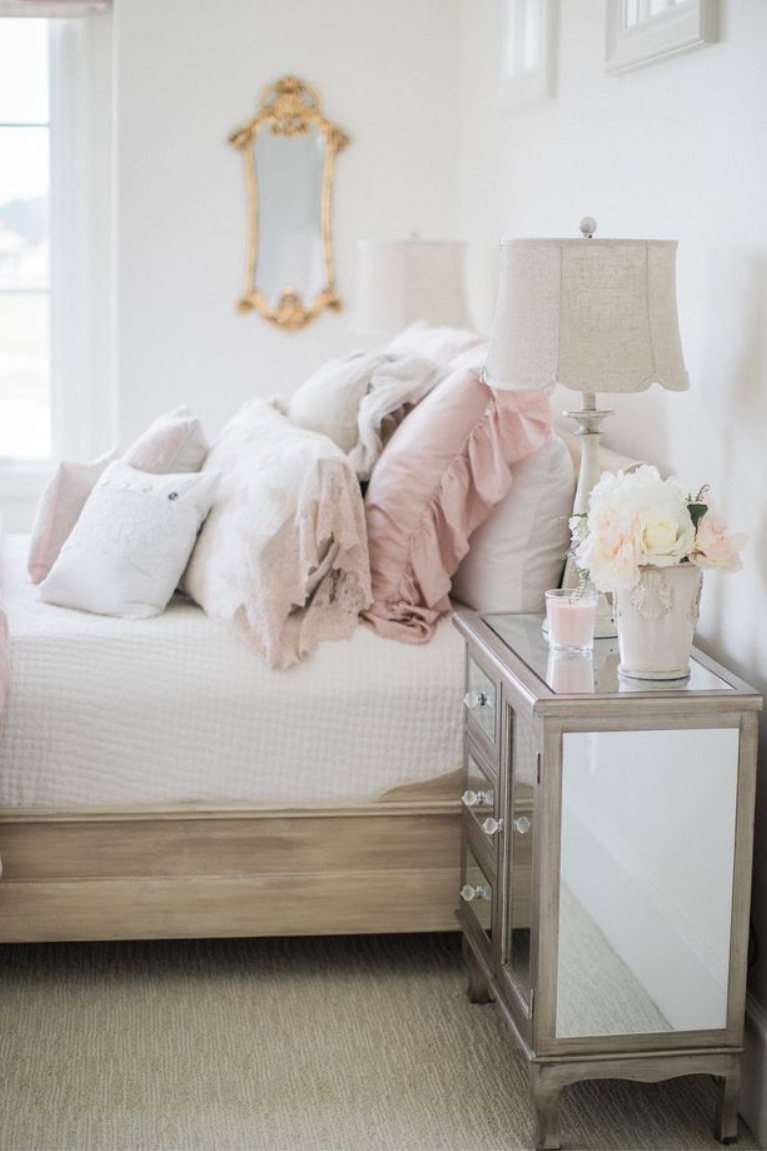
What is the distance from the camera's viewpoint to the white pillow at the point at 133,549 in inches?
114

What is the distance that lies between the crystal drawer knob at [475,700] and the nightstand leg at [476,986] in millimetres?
442

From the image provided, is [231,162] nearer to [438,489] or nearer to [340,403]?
[340,403]

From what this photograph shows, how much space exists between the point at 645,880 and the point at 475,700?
0.53 meters

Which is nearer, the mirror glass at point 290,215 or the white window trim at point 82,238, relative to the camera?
the mirror glass at point 290,215

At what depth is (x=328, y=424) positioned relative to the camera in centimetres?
319

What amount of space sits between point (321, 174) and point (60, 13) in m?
1.12

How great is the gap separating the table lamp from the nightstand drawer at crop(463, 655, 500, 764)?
502 mm

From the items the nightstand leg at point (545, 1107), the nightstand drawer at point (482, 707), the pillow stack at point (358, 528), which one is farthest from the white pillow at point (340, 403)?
the nightstand leg at point (545, 1107)

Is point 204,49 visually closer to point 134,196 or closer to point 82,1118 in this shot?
point 134,196

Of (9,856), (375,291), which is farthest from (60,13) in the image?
(9,856)

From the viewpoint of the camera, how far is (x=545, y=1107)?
218 cm

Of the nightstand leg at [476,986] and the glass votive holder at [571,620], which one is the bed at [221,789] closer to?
the nightstand leg at [476,986]

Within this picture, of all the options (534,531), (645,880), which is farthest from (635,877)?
(534,531)

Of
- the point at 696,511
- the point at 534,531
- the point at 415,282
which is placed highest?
the point at 415,282
